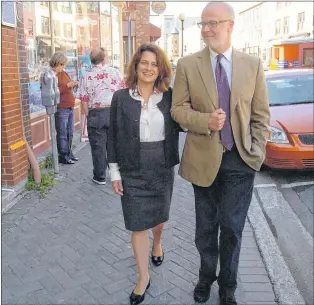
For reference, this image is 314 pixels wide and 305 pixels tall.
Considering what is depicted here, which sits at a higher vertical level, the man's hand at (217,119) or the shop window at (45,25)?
the shop window at (45,25)

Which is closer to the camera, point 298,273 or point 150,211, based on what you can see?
point 150,211

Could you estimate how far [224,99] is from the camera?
2.38 m

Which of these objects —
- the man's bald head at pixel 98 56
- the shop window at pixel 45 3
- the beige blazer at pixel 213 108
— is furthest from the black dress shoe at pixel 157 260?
the shop window at pixel 45 3

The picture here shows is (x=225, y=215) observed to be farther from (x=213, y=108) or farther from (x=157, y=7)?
(x=157, y=7)

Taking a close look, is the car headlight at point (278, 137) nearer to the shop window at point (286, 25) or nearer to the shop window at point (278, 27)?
the shop window at point (286, 25)

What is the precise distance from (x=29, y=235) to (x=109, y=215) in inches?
34.7

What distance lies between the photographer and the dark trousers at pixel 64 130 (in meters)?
6.38

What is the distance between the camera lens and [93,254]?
3449 mm

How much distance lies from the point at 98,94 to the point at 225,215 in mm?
3083

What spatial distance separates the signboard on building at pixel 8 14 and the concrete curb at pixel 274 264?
352cm

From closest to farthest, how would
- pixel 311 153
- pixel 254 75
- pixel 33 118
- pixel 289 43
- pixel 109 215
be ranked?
pixel 254 75, pixel 109 215, pixel 311 153, pixel 33 118, pixel 289 43

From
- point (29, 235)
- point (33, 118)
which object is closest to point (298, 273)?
point (29, 235)

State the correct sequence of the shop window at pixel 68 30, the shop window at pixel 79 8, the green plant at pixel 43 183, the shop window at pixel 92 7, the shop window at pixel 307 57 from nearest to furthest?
1. the green plant at pixel 43 183
2. the shop window at pixel 68 30
3. the shop window at pixel 79 8
4. the shop window at pixel 92 7
5. the shop window at pixel 307 57

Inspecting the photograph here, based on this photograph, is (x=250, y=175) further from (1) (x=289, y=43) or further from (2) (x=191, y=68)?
(1) (x=289, y=43)
